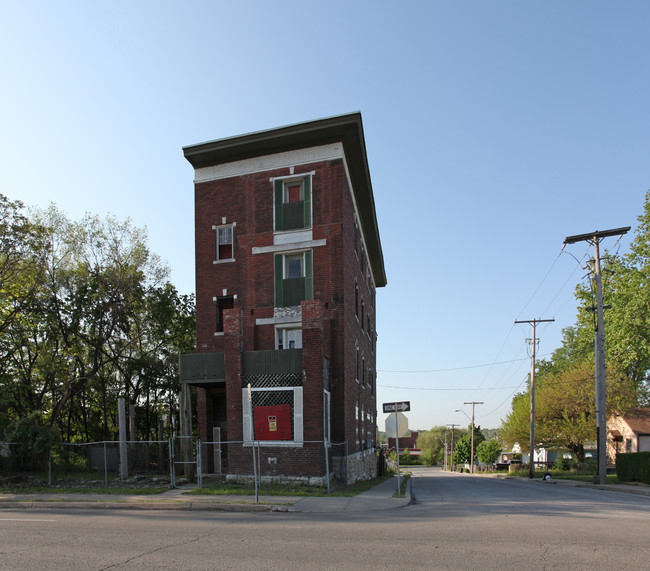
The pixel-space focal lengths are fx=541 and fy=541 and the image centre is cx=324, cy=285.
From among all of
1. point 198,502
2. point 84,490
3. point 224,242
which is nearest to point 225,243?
point 224,242

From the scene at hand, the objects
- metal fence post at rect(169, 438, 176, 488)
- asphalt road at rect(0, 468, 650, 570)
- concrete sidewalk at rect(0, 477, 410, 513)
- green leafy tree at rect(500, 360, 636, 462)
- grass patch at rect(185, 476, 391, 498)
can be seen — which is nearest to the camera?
asphalt road at rect(0, 468, 650, 570)

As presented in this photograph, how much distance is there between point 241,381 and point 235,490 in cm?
402

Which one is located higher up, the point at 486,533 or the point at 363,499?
the point at 486,533

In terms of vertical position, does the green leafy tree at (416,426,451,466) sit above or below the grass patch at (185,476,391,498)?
below

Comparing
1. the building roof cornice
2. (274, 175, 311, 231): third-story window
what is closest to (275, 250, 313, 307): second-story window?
(274, 175, 311, 231): third-story window

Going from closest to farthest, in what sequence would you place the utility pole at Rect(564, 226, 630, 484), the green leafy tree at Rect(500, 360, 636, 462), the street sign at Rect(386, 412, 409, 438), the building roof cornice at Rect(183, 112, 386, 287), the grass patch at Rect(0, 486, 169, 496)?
the street sign at Rect(386, 412, 409, 438), the grass patch at Rect(0, 486, 169, 496), the building roof cornice at Rect(183, 112, 386, 287), the utility pole at Rect(564, 226, 630, 484), the green leafy tree at Rect(500, 360, 636, 462)

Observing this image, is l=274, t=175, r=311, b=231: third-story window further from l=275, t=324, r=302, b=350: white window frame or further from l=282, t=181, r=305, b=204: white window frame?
l=275, t=324, r=302, b=350: white window frame

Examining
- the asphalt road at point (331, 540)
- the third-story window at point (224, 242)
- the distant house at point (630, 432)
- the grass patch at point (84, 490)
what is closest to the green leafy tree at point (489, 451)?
the distant house at point (630, 432)

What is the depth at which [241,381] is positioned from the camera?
760 inches

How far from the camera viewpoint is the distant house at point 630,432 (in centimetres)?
4672

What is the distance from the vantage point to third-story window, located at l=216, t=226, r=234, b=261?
2397cm

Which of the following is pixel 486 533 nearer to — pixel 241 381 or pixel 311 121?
pixel 241 381

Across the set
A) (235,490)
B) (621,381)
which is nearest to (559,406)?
(621,381)

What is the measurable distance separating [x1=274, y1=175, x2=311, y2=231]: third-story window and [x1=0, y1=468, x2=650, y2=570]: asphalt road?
12461mm
